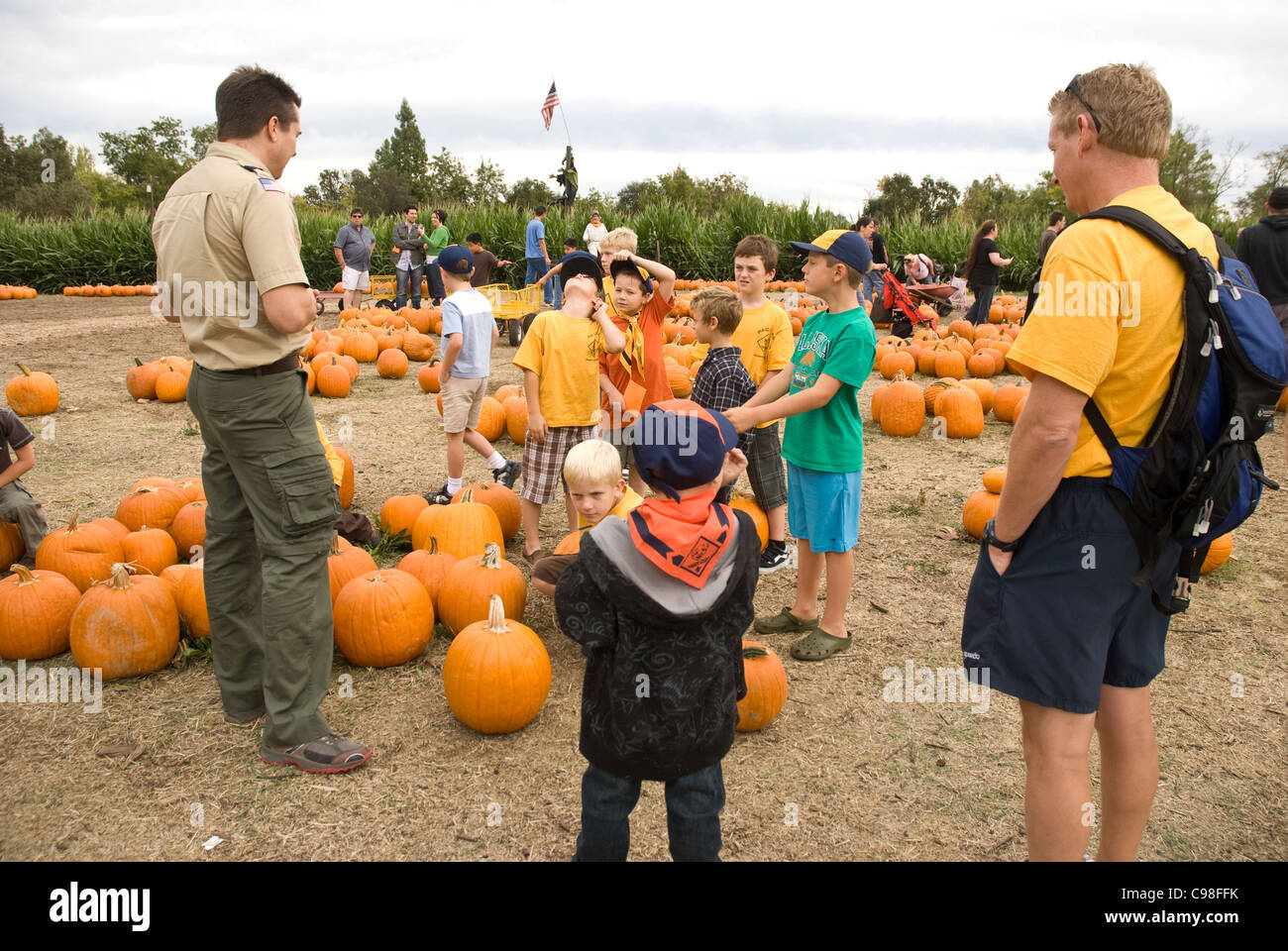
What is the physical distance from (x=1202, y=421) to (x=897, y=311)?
1246 centimetres

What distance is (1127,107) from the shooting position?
79.7 inches

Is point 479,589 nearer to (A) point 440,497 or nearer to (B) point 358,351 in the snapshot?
(A) point 440,497

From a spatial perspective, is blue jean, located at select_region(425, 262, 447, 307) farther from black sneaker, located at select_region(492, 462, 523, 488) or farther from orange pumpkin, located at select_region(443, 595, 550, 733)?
orange pumpkin, located at select_region(443, 595, 550, 733)

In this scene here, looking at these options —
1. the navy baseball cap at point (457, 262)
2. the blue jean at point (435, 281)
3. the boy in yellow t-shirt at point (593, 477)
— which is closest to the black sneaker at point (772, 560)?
the boy in yellow t-shirt at point (593, 477)

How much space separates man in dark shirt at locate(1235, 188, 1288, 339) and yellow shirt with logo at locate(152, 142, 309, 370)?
841cm

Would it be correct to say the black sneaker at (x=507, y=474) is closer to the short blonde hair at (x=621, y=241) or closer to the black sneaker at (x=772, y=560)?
the short blonde hair at (x=621, y=241)

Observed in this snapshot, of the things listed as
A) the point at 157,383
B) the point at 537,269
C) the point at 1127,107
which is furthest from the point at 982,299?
the point at 1127,107

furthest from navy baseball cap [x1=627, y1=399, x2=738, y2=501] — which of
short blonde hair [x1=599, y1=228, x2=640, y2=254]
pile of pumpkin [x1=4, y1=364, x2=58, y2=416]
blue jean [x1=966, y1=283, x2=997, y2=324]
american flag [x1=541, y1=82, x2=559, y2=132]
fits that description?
american flag [x1=541, y1=82, x2=559, y2=132]

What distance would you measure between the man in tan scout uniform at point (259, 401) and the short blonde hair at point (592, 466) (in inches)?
41.1

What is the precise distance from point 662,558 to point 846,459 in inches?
87.8

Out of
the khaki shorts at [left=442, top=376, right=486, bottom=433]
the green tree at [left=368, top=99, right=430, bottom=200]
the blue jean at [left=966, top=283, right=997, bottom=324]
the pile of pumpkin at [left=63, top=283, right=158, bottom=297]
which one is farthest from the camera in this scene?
the green tree at [left=368, top=99, right=430, bottom=200]

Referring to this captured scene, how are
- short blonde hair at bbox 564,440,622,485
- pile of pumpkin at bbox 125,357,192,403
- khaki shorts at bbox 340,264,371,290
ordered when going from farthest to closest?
khaki shorts at bbox 340,264,371,290 → pile of pumpkin at bbox 125,357,192,403 → short blonde hair at bbox 564,440,622,485

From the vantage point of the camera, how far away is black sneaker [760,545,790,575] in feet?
17.4
